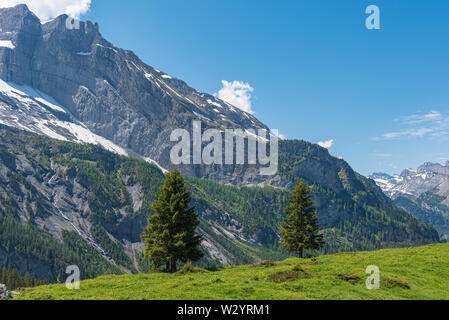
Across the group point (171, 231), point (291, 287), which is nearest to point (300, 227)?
point (171, 231)

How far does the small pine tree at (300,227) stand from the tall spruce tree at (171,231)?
1867 centimetres

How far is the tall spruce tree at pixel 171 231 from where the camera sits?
42.2 metres

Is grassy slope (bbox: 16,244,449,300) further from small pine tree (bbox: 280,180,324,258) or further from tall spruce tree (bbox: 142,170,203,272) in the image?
small pine tree (bbox: 280,180,324,258)

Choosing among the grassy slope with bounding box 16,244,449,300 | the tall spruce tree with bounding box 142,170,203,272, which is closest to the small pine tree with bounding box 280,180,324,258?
the grassy slope with bounding box 16,244,449,300

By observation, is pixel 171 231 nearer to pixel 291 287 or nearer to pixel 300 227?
pixel 291 287

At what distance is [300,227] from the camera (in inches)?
2203

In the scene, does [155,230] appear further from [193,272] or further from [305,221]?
[305,221]

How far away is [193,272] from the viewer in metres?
38.2

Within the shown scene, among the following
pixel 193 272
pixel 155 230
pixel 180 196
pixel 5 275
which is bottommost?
pixel 5 275

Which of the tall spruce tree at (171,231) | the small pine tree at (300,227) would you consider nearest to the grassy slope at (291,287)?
the tall spruce tree at (171,231)

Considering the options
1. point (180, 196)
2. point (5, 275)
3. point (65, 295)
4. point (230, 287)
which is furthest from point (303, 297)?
point (5, 275)

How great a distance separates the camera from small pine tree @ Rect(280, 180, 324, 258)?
5479cm

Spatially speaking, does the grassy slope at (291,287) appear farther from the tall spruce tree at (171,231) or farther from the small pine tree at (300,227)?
the small pine tree at (300,227)
